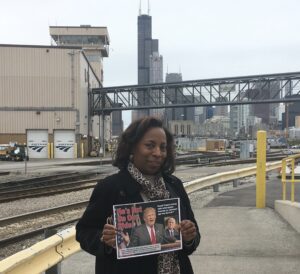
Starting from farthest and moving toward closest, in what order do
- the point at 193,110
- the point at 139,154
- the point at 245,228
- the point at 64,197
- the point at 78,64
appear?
the point at 193,110 → the point at 78,64 → the point at 64,197 → the point at 245,228 → the point at 139,154

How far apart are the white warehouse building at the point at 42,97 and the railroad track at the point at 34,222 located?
127 ft

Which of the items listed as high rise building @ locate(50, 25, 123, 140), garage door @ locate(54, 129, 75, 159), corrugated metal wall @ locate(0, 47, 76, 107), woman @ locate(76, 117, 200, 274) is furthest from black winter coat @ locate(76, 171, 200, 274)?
high rise building @ locate(50, 25, 123, 140)

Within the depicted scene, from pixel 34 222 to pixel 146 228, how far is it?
31.9 feet

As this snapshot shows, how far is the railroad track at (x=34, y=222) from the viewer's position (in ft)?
32.2

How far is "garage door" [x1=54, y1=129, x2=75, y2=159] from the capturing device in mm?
51219

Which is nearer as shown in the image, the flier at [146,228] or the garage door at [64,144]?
the flier at [146,228]

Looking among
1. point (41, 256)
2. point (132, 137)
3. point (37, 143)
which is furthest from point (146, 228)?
point (37, 143)

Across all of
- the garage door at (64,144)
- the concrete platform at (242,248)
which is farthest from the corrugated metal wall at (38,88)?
the concrete platform at (242,248)

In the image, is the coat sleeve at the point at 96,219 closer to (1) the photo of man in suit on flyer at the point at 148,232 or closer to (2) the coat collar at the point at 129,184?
(2) the coat collar at the point at 129,184

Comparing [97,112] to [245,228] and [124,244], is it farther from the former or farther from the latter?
[124,244]

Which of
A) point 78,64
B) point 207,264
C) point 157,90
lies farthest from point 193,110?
point 207,264

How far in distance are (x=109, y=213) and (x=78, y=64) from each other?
51718mm

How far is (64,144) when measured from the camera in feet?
169

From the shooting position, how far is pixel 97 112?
61.3 meters
